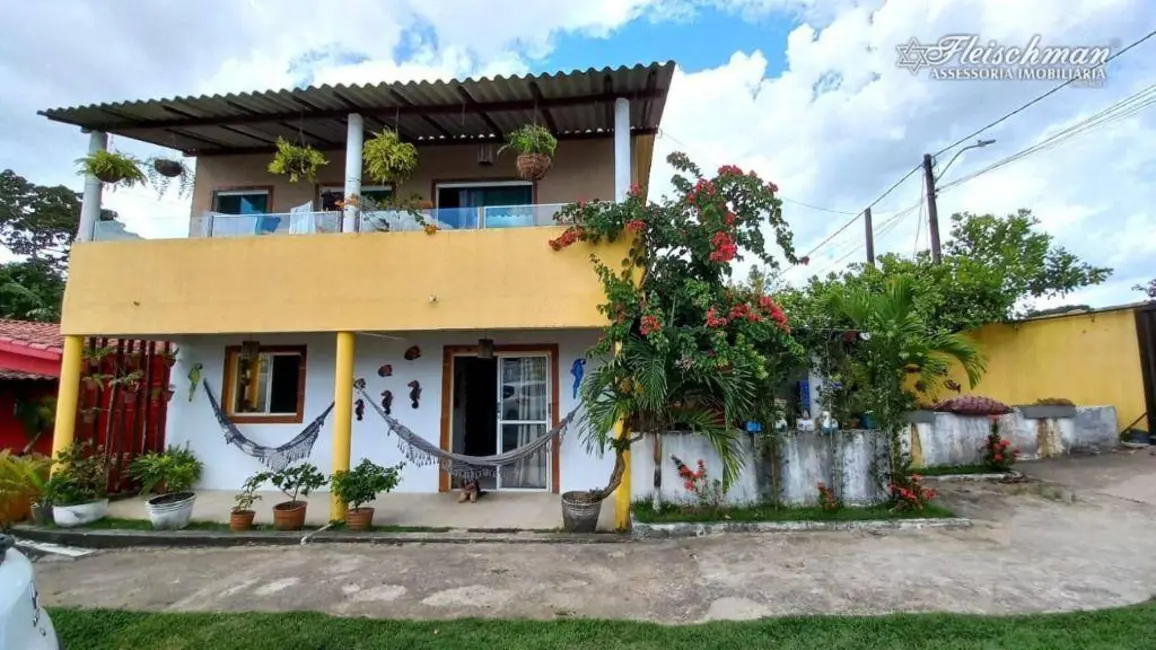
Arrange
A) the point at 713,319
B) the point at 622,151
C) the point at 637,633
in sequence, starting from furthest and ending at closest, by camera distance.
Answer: the point at 622,151 → the point at 713,319 → the point at 637,633

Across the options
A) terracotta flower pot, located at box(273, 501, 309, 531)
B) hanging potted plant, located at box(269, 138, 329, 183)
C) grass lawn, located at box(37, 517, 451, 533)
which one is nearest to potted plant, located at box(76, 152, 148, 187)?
hanging potted plant, located at box(269, 138, 329, 183)

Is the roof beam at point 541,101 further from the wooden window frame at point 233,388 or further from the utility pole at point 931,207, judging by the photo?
the utility pole at point 931,207

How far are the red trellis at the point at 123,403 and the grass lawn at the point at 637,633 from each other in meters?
4.72

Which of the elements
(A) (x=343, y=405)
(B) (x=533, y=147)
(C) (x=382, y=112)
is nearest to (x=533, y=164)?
(B) (x=533, y=147)

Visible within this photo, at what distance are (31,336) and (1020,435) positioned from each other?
56.4 feet

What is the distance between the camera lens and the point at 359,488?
19.3ft

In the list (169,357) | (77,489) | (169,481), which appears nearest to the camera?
(77,489)

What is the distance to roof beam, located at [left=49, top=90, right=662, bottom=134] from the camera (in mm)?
6582

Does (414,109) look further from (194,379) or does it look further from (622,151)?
(194,379)

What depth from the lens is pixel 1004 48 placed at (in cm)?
759

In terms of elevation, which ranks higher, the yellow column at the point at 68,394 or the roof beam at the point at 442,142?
the roof beam at the point at 442,142

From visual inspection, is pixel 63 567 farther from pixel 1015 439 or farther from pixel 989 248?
pixel 989 248

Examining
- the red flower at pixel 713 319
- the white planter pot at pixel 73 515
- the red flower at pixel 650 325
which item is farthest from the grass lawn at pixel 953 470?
the white planter pot at pixel 73 515

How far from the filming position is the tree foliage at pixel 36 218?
19.9m
